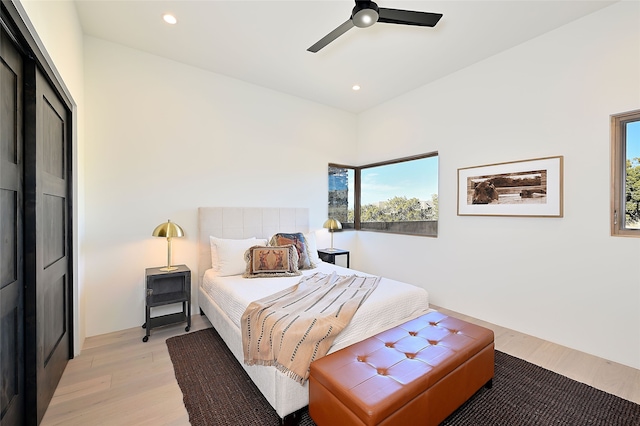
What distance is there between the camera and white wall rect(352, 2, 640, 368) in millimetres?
2387

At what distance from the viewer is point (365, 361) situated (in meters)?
1.63

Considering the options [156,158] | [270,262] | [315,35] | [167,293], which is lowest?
[167,293]

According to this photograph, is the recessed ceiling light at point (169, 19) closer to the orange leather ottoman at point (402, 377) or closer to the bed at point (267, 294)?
the bed at point (267, 294)

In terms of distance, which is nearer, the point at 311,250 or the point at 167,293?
the point at 167,293

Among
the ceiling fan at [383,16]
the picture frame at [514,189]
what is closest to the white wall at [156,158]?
the ceiling fan at [383,16]

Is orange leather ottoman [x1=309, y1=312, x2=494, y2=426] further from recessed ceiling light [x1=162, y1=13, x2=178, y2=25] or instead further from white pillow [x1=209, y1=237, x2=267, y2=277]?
recessed ceiling light [x1=162, y1=13, x2=178, y2=25]

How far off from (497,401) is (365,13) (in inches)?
111

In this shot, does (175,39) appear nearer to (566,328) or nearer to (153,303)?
(153,303)

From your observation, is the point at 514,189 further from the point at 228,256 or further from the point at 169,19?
the point at 169,19

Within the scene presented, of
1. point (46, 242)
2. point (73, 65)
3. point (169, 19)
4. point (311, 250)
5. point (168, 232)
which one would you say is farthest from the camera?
point (311, 250)

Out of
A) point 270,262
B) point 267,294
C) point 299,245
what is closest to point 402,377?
point 267,294

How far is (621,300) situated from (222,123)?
4424 mm

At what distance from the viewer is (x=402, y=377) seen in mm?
1469

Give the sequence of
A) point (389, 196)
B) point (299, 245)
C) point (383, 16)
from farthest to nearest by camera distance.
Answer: point (389, 196)
point (299, 245)
point (383, 16)
